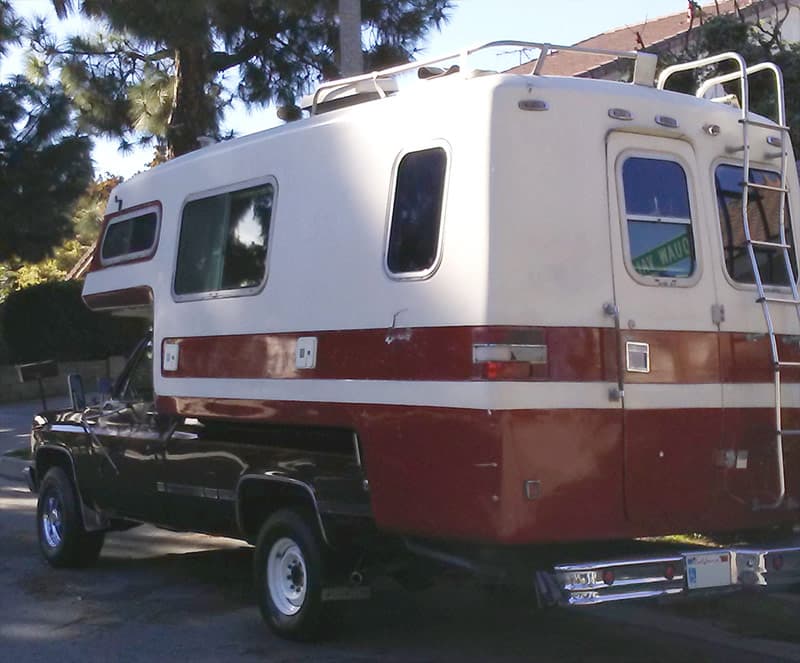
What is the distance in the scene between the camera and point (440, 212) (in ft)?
18.4

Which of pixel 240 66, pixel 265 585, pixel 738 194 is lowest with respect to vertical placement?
pixel 265 585

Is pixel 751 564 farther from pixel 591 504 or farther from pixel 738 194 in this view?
pixel 738 194

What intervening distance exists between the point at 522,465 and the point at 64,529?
15.6 ft

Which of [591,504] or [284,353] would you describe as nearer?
[591,504]

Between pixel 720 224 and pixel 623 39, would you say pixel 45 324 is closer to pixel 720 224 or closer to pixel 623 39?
pixel 623 39

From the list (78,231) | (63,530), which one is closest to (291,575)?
(63,530)

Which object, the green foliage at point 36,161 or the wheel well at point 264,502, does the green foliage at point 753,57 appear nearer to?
the wheel well at point 264,502

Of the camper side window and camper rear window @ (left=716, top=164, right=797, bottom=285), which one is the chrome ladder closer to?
camper rear window @ (left=716, top=164, right=797, bottom=285)

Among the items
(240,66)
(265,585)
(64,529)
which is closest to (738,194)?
(265,585)

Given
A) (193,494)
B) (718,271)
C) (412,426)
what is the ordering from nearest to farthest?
(412,426), (718,271), (193,494)

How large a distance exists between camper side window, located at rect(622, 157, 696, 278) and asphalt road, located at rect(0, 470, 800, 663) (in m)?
1.86

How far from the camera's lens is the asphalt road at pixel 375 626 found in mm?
6383

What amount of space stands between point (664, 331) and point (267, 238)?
2.36 m

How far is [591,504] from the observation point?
5418 millimetres
